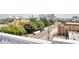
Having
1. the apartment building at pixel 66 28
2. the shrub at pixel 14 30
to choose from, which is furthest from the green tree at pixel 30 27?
the apartment building at pixel 66 28

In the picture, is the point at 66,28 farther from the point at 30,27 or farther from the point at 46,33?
the point at 30,27

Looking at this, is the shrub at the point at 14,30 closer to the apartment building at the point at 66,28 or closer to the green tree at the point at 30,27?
the green tree at the point at 30,27

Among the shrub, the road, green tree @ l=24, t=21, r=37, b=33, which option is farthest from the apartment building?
the shrub

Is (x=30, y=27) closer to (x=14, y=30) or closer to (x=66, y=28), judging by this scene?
(x=14, y=30)

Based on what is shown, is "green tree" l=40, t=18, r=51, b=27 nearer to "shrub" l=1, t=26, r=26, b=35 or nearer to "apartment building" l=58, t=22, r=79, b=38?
"apartment building" l=58, t=22, r=79, b=38

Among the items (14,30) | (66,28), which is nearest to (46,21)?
(66,28)

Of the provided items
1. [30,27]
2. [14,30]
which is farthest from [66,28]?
[14,30]

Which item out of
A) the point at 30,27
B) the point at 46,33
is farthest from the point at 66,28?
the point at 30,27

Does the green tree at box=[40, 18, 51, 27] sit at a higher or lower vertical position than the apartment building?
higher

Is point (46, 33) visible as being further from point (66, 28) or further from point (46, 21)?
point (66, 28)

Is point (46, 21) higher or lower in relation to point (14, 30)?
higher
